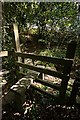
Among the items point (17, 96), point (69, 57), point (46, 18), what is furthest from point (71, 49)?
point (46, 18)

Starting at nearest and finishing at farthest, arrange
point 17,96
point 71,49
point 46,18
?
point 71,49 < point 17,96 < point 46,18

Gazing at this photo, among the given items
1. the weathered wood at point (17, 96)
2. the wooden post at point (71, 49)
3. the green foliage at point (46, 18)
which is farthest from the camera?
the green foliage at point (46, 18)

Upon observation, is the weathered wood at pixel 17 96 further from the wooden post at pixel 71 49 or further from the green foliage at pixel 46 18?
the green foliage at pixel 46 18

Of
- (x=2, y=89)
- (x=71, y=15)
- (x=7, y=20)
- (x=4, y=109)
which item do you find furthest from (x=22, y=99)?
(x=71, y=15)

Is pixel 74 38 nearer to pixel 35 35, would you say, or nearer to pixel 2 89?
pixel 35 35

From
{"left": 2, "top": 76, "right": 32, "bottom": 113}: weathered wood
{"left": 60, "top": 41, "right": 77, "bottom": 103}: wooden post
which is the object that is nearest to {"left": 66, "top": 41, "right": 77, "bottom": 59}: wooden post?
{"left": 60, "top": 41, "right": 77, "bottom": 103}: wooden post

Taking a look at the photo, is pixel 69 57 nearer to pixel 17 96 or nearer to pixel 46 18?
pixel 17 96

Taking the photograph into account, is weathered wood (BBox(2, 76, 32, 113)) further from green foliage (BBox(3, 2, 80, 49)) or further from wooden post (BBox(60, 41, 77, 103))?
green foliage (BBox(3, 2, 80, 49))

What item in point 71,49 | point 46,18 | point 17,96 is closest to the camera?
point 71,49

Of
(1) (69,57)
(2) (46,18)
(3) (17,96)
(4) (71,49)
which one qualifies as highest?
(2) (46,18)

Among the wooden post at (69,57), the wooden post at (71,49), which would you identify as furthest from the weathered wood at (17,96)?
the wooden post at (71,49)

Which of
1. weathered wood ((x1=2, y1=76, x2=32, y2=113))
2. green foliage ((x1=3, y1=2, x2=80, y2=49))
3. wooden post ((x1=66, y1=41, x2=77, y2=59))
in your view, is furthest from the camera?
green foliage ((x1=3, y1=2, x2=80, y2=49))

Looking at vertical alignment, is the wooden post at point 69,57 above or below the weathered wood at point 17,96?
above

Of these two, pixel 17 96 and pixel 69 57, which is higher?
pixel 69 57
